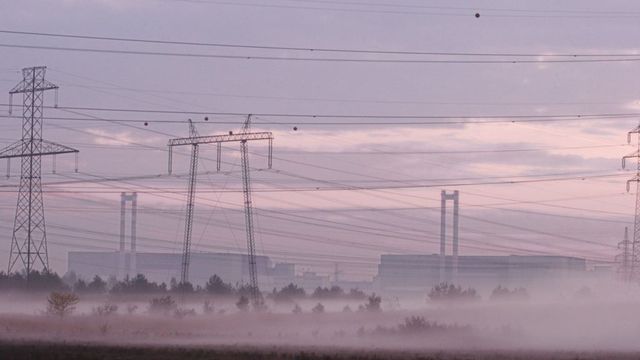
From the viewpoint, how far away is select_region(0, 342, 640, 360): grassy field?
2734 inches

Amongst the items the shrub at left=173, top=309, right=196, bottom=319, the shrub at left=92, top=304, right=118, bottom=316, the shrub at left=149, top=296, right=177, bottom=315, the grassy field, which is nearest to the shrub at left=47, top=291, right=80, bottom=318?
the shrub at left=92, top=304, right=118, bottom=316

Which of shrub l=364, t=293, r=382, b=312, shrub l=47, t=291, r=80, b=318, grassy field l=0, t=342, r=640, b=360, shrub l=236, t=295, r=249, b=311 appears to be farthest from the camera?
shrub l=364, t=293, r=382, b=312

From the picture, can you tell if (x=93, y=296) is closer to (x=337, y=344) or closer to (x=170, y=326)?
(x=170, y=326)

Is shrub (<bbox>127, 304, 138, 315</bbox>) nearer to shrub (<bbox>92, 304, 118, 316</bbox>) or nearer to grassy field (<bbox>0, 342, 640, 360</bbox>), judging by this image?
shrub (<bbox>92, 304, 118, 316</bbox>)

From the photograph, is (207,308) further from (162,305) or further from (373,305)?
(373,305)

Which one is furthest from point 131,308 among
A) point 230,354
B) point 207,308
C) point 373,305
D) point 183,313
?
point 230,354

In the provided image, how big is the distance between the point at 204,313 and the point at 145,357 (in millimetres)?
82403

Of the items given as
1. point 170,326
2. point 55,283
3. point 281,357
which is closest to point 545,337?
point 170,326

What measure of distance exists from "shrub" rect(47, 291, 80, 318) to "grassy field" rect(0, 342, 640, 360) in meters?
56.2

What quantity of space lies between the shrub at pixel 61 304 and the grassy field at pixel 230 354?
5616 centimetres

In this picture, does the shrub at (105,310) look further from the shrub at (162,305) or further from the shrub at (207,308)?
the shrub at (207,308)

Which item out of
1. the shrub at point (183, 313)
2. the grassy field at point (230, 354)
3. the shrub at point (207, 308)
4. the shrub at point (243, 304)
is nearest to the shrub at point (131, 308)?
the shrub at point (183, 313)

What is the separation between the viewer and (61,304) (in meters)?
140

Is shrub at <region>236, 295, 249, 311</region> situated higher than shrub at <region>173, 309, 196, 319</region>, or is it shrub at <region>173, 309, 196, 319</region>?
shrub at <region>236, 295, 249, 311</region>
